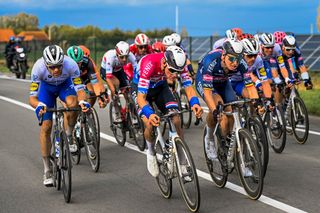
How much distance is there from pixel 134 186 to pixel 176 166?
1.33m

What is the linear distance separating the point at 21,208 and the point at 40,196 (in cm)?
54

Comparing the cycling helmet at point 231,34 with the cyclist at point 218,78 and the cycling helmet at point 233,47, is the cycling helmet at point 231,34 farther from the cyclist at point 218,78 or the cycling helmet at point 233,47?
the cycling helmet at point 233,47

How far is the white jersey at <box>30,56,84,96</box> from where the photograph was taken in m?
7.61

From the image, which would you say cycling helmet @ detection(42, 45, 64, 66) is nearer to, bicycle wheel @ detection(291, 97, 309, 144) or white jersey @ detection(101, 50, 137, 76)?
white jersey @ detection(101, 50, 137, 76)

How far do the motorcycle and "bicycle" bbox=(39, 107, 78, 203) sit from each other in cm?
2135

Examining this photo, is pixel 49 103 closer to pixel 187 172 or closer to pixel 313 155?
pixel 187 172

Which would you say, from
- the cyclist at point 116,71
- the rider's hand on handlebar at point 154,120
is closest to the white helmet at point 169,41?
the cyclist at point 116,71

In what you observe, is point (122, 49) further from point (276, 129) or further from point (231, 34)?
point (276, 129)

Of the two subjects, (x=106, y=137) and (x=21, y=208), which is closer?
(x=21, y=208)

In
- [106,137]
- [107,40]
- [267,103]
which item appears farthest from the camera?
[107,40]

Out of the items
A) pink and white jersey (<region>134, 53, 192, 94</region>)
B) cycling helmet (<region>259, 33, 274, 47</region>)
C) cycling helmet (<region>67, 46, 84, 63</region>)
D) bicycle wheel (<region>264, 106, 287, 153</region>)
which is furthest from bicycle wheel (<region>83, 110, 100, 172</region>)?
cycling helmet (<region>259, 33, 274, 47</region>)

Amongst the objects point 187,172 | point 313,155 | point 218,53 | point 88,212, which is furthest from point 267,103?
point 88,212

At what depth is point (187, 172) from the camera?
6414mm

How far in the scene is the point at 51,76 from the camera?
7.78 m
